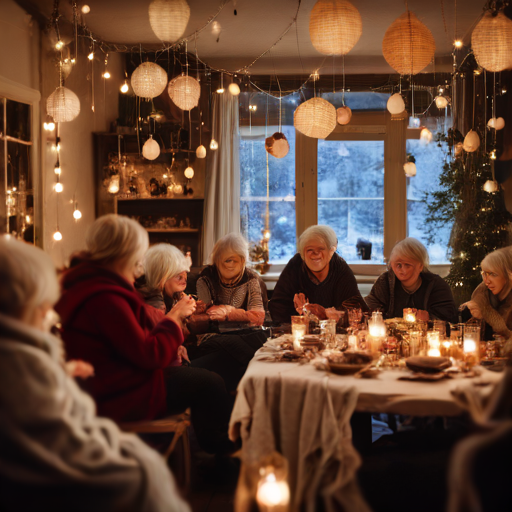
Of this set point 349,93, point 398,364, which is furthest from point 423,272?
point 349,93

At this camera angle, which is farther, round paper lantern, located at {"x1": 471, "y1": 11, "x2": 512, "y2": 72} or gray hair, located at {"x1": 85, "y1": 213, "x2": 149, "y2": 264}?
round paper lantern, located at {"x1": 471, "y1": 11, "x2": 512, "y2": 72}

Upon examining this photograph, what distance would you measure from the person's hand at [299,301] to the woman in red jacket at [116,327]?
5.15ft

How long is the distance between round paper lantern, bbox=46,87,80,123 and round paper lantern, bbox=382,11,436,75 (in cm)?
256

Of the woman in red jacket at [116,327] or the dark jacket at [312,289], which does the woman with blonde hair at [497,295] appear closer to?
the dark jacket at [312,289]

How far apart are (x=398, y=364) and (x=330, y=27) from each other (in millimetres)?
1924

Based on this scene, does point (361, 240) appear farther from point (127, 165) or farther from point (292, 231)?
point (127, 165)

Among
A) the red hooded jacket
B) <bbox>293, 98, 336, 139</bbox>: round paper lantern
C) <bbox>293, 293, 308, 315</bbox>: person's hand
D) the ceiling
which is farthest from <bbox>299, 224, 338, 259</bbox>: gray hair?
the ceiling

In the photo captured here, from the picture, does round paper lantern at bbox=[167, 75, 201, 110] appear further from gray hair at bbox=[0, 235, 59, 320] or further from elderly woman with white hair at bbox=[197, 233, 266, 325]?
gray hair at bbox=[0, 235, 59, 320]

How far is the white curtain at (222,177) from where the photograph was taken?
7.22 m

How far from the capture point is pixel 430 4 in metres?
5.68

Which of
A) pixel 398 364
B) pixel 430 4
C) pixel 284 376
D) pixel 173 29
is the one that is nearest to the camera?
pixel 284 376

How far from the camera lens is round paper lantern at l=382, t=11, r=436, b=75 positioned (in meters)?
3.44

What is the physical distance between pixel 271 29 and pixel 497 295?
13.0 ft

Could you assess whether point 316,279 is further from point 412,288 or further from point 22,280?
point 22,280
